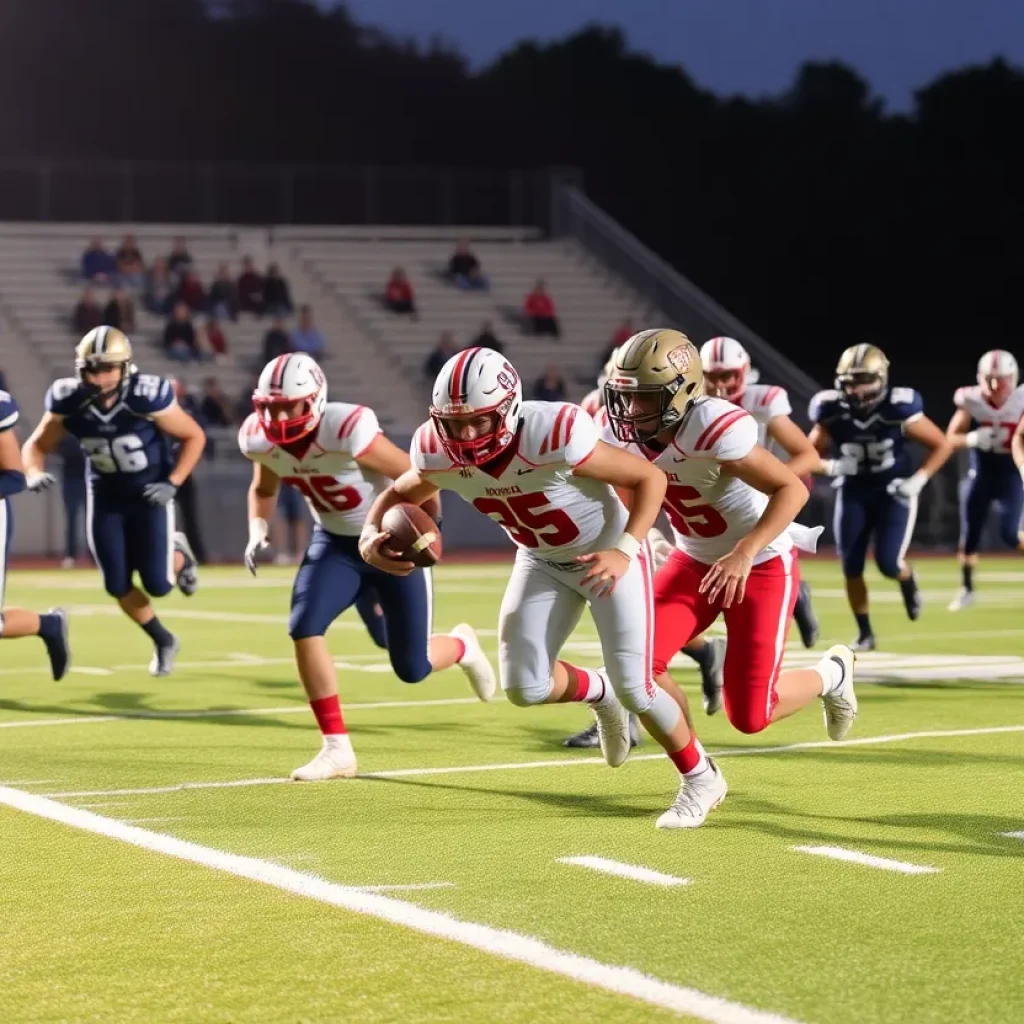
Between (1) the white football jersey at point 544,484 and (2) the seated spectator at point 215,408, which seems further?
(2) the seated spectator at point 215,408

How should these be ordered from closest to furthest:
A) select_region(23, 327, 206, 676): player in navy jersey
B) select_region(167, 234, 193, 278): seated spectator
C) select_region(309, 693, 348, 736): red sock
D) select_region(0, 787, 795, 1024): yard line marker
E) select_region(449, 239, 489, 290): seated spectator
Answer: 1. select_region(0, 787, 795, 1024): yard line marker
2. select_region(309, 693, 348, 736): red sock
3. select_region(23, 327, 206, 676): player in navy jersey
4. select_region(167, 234, 193, 278): seated spectator
5. select_region(449, 239, 489, 290): seated spectator

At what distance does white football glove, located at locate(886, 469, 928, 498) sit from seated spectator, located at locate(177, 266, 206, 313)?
1644 cm

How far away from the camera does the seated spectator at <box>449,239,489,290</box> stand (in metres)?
28.6

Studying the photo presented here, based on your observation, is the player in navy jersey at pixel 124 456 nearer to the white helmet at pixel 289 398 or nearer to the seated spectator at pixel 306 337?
the white helmet at pixel 289 398

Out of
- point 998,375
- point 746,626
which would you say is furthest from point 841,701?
point 998,375

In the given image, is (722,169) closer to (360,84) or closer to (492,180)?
(360,84)

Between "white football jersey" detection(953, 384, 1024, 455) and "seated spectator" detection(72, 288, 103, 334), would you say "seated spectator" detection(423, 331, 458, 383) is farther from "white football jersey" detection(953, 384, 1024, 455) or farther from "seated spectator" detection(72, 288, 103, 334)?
"white football jersey" detection(953, 384, 1024, 455)

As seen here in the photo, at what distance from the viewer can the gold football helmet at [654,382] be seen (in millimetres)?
5641

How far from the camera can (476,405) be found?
17.7 ft

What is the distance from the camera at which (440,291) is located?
28.5 m

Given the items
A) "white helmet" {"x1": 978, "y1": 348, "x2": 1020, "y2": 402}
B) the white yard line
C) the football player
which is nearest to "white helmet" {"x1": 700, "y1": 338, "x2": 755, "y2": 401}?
the white yard line

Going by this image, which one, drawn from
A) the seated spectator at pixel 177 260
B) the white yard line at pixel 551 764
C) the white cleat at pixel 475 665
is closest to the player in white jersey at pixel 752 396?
the white yard line at pixel 551 764

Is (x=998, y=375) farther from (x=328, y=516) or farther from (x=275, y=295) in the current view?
(x=275, y=295)

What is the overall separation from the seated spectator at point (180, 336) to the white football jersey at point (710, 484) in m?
19.2
